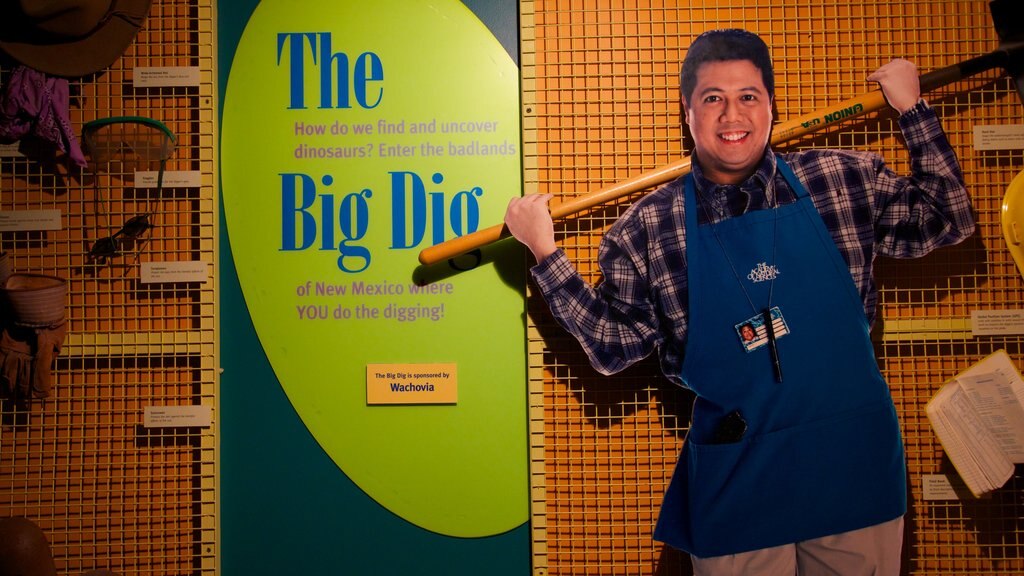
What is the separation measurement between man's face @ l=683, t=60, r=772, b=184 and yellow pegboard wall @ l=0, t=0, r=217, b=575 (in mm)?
1637

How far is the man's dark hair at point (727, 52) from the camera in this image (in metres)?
1.98

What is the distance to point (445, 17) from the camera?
224 centimetres

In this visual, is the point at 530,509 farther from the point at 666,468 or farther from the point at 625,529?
the point at 666,468

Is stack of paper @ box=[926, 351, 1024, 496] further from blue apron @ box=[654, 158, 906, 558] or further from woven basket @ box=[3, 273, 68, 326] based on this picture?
woven basket @ box=[3, 273, 68, 326]

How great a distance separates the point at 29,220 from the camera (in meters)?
2.17

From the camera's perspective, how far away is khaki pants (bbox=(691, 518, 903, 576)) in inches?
74.1

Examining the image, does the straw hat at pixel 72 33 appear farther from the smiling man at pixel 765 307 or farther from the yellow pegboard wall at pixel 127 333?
the smiling man at pixel 765 307

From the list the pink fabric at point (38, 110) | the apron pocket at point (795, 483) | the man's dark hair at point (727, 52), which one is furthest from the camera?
the pink fabric at point (38, 110)

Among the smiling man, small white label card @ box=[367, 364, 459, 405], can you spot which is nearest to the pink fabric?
small white label card @ box=[367, 364, 459, 405]

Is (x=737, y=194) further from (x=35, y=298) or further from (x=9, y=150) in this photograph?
(x=9, y=150)

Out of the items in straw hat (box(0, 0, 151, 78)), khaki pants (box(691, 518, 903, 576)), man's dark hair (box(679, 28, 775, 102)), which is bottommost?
khaki pants (box(691, 518, 903, 576))

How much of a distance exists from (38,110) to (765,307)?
2412 mm

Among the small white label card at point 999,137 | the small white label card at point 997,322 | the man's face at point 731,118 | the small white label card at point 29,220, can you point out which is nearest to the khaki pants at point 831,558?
the small white label card at point 997,322

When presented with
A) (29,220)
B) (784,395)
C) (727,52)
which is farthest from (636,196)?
(29,220)
